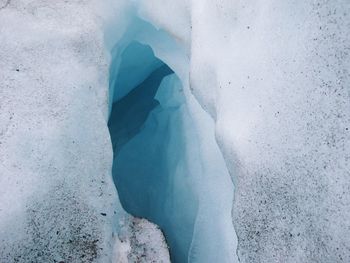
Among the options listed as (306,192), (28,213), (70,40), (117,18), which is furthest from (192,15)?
(28,213)

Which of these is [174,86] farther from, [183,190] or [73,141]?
[73,141]

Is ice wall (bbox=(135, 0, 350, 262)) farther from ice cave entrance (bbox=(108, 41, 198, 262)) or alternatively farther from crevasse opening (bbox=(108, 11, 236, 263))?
ice cave entrance (bbox=(108, 41, 198, 262))

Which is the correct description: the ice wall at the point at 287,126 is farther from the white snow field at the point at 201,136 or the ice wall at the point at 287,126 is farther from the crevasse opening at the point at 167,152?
the crevasse opening at the point at 167,152

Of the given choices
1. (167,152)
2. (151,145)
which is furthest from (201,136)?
(151,145)

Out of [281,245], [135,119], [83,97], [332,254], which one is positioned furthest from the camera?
[135,119]

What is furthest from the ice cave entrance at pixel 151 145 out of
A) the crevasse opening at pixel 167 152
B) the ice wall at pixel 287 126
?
the ice wall at pixel 287 126

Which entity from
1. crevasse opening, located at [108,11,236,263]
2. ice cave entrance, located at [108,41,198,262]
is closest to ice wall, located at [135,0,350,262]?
crevasse opening, located at [108,11,236,263]

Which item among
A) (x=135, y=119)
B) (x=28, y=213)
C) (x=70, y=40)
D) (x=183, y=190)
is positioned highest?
(x=70, y=40)

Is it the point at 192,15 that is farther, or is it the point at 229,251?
the point at 192,15

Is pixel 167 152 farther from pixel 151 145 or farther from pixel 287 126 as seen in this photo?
pixel 287 126
